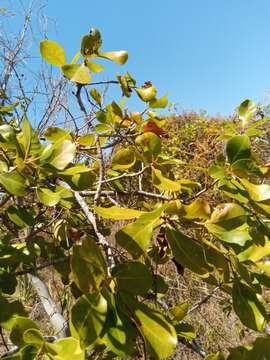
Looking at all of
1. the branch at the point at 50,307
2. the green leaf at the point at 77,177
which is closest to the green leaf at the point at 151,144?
the green leaf at the point at 77,177

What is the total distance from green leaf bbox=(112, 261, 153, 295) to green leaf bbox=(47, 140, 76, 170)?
0.20 m

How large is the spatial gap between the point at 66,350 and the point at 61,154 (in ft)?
0.99

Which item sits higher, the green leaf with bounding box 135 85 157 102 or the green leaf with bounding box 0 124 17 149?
the green leaf with bounding box 135 85 157 102

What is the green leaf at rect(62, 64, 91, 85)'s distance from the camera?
2.19 feet

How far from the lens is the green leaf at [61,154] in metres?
Result: 0.63

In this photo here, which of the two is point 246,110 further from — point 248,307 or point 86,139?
point 248,307

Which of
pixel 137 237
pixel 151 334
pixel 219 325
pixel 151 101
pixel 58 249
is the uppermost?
pixel 151 101

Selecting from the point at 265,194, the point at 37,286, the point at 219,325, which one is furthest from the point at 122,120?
the point at 219,325

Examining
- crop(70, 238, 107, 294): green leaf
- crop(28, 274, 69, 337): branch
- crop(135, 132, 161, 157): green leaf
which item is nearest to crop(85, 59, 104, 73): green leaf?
crop(135, 132, 161, 157): green leaf

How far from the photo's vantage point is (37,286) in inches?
71.2

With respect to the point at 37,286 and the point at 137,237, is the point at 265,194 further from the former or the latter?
the point at 37,286

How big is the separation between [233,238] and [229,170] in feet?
0.50

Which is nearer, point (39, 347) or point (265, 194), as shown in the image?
point (39, 347)

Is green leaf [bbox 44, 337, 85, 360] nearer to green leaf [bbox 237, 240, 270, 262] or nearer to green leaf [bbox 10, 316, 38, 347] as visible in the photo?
green leaf [bbox 10, 316, 38, 347]
